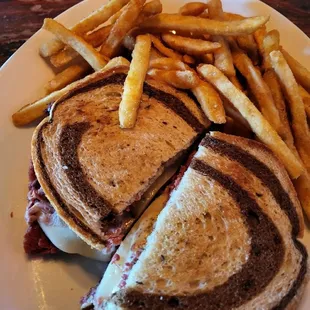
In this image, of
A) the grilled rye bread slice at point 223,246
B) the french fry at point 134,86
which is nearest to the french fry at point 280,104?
the grilled rye bread slice at point 223,246

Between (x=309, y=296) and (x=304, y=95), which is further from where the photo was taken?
(x=304, y=95)

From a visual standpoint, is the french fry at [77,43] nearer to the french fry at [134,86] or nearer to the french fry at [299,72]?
the french fry at [134,86]

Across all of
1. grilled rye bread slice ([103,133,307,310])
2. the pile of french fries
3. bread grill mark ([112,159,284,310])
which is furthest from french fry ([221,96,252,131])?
bread grill mark ([112,159,284,310])

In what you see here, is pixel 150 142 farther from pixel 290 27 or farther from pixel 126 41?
pixel 290 27

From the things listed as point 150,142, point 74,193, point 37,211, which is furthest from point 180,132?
point 37,211

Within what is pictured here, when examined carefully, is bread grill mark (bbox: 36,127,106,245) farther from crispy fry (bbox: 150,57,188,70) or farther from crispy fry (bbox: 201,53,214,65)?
crispy fry (bbox: 201,53,214,65)
